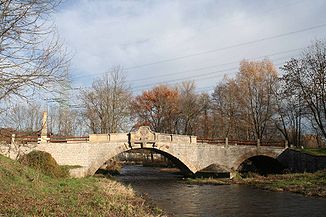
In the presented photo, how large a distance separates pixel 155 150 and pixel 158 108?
1937 centimetres

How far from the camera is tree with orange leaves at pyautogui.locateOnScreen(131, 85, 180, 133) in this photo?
50625 millimetres

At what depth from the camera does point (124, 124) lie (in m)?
45.7

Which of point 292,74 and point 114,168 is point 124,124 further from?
point 292,74

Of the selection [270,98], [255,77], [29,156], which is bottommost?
[29,156]

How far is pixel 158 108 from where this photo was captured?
51.9m

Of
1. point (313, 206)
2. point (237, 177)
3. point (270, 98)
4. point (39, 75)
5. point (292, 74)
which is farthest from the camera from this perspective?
point (270, 98)

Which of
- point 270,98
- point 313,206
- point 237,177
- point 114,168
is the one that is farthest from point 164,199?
point 270,98

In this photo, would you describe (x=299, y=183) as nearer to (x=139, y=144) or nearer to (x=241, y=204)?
(x=241, y=204)

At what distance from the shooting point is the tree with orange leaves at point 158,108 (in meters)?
50.6

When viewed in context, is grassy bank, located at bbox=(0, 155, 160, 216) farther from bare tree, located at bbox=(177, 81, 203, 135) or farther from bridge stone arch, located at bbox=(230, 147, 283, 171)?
bare tree, located at bbox=(177, 81, 203, 135)

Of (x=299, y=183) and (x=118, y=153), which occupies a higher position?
(x=118, y=153)

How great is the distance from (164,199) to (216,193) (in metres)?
4.03

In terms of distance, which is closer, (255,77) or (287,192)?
(287,192)

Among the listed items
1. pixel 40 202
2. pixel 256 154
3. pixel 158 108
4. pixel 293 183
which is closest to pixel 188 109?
pixel 158 108
